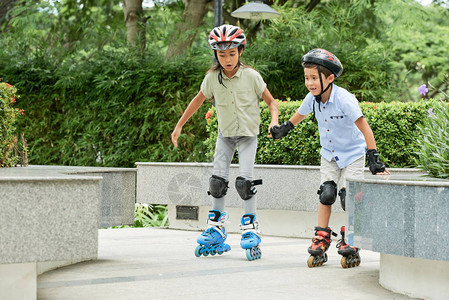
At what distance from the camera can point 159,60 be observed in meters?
11.0

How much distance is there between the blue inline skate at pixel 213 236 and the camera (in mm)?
6484

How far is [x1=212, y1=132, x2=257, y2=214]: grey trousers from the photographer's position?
6422 mm

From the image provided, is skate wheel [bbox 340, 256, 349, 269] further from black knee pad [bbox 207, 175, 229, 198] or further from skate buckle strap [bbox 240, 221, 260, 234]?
black knee pad [bbox 207, 175, 229, 198]

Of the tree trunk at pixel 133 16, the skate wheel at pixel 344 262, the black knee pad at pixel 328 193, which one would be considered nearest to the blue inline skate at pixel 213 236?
the black knee pad at pixel 328 193

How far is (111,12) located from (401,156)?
10.8m

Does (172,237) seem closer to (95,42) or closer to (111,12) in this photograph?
(95,42)

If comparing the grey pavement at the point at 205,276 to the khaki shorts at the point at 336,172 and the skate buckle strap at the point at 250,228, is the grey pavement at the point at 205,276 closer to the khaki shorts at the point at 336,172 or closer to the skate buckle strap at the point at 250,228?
the skate buckle strap at the point at 250,228

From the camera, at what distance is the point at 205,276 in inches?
216

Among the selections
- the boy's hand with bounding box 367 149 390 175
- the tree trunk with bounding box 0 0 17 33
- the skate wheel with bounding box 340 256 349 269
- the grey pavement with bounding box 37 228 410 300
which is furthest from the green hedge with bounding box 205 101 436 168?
the tree trunk with bounding box 0 0 17 33

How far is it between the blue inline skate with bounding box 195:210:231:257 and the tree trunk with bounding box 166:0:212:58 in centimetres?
717

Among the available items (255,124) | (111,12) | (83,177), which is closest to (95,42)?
(111,12)

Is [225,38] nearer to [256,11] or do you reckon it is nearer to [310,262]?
[310,262]

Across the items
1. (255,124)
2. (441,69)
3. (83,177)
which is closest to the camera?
(83,177)

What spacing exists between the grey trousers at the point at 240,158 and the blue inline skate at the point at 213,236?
0.09 m
